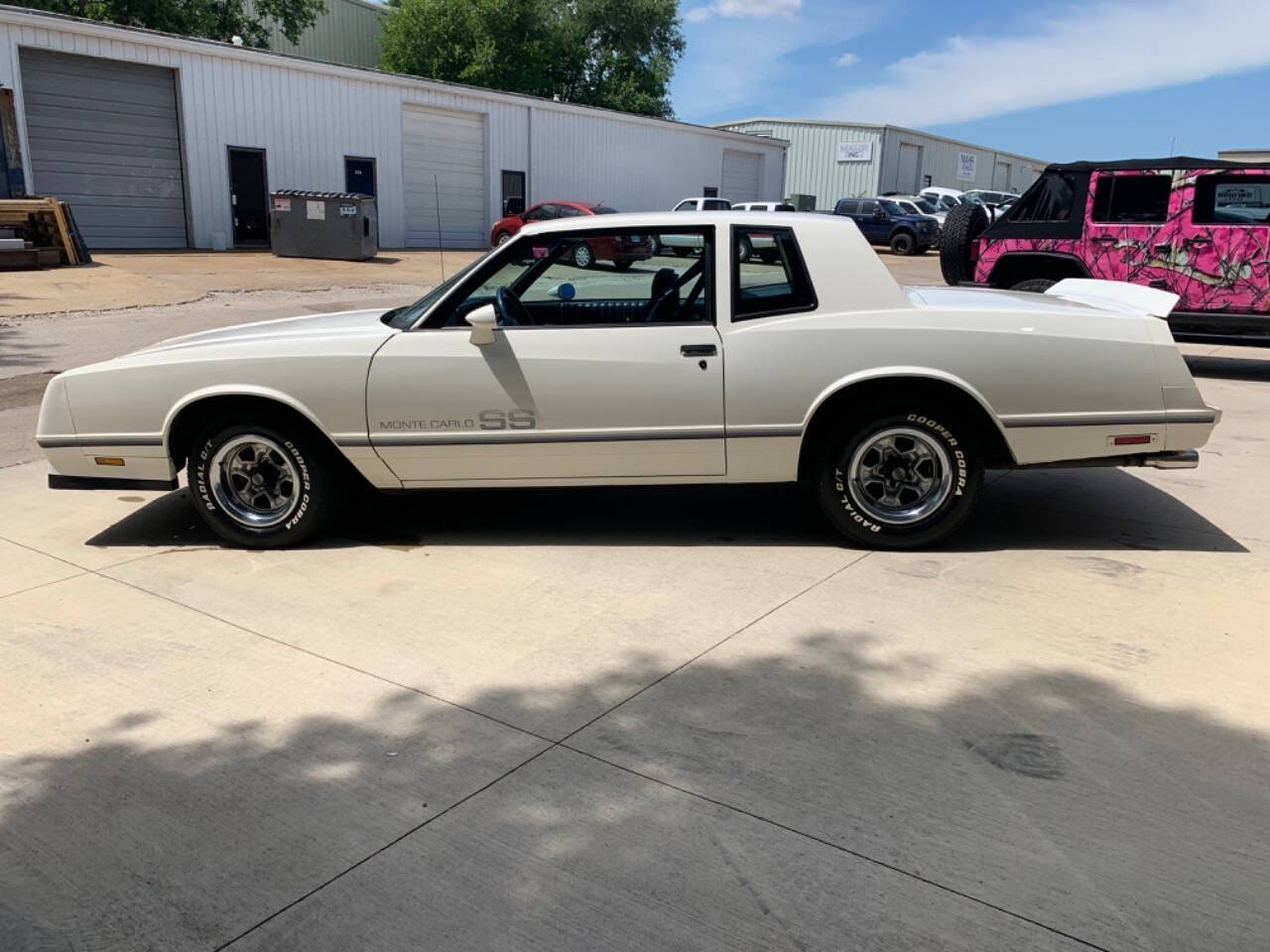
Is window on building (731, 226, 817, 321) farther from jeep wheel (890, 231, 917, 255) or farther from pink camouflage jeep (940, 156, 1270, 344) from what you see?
jeep wheel (890, 231, 917, 255)

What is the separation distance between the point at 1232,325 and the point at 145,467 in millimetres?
9357

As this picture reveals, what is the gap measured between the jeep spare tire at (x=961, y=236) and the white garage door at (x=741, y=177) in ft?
108

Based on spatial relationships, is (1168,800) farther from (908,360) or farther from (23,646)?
(23,646)

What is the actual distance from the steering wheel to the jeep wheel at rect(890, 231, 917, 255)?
29.6 metres

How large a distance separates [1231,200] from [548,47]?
152ft

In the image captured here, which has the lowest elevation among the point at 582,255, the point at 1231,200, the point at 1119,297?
the point at 1119,297

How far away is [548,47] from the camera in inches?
1998

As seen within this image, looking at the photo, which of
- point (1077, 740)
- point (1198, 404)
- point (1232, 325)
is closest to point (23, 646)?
point (1077, 740)

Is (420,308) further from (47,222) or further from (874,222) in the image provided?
(874,222)

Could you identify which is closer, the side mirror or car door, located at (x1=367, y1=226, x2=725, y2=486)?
the side mirror

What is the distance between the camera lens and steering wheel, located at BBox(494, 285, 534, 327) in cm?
491

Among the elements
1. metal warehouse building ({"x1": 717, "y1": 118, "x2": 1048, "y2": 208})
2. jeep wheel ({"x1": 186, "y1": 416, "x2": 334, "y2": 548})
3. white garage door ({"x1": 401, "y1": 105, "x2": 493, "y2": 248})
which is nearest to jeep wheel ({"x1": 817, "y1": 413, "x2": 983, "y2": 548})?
jeep wheel ({"x1": 186, "y1": 416, "x2": 334, "y2": 548})

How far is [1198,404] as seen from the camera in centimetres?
477

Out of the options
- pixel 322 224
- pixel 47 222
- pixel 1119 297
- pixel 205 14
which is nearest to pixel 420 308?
pixel 1119 297
